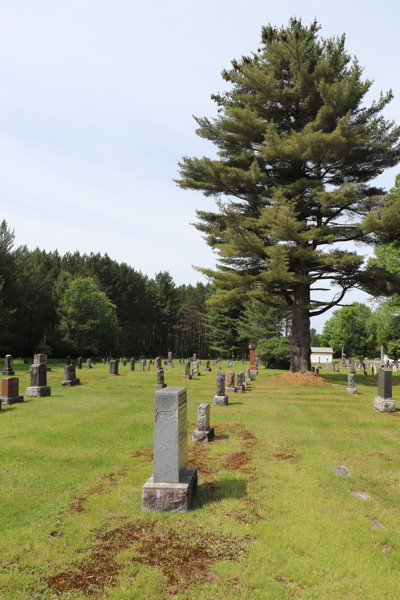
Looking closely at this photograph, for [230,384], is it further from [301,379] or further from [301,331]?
[301,331]

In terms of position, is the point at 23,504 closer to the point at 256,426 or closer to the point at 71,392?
the point at 256,426

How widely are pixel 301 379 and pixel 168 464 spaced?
61.5 ft

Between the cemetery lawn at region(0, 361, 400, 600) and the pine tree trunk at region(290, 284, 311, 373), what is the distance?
12615mm

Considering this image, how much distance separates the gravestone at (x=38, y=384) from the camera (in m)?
17.3

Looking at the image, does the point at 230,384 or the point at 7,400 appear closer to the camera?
the point at 7,400

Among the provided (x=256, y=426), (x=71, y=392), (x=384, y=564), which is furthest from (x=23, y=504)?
(x=71, y=392)

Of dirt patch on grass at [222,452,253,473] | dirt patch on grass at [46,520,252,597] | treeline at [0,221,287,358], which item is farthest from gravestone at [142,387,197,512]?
treeline at [0,221,287,358]

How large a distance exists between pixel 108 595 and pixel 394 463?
739 cm

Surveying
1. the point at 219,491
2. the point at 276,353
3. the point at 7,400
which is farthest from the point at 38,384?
the point at 276,353

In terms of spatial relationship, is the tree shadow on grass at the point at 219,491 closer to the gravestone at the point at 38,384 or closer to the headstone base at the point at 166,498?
the headstone base at the point at 166,498

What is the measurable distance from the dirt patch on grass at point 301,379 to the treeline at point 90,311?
16642mm

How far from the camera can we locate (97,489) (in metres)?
7.16

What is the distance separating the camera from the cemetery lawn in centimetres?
445

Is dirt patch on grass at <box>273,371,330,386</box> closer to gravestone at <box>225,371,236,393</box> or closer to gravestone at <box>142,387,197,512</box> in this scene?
gravestone at <box>225,371,236,393</box>
